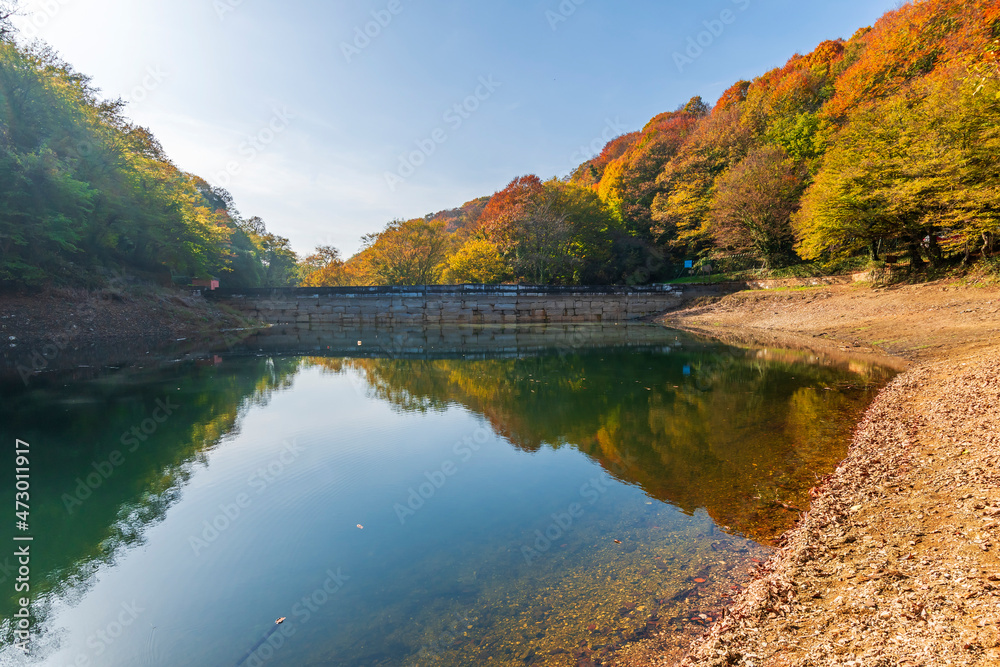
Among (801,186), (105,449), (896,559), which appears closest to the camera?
(896,559)

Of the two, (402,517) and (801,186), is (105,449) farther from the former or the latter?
(801,186)

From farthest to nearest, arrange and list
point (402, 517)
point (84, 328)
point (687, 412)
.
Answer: point (84, 328) → point (687, 412) → point (402, 517)

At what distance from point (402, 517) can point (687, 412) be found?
572 centimetres

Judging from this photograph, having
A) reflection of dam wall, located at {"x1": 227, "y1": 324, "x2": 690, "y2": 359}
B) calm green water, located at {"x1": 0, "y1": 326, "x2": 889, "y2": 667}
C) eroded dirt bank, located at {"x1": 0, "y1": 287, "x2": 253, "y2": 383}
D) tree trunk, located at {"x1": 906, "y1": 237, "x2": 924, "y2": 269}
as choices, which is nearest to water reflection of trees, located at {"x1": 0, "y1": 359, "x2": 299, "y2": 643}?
calm green water, located at {"x1": 0, "y1": 326, "x2": 889, "y2": 667}

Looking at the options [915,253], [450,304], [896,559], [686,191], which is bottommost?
[896,559]

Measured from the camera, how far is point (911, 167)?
17562 millimetres

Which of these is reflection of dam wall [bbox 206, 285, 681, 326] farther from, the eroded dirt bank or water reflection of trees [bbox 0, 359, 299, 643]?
water reflection of trees [bbox 0, 359, 299, 643]

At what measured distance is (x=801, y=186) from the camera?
30.7m

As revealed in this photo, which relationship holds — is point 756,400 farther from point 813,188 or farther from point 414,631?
point 813,188

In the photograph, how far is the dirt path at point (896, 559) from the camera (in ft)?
6.81

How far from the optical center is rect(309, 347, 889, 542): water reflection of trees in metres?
4.86

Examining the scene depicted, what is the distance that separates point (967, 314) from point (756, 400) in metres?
10.3

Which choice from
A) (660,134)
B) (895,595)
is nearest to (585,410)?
(895,595)

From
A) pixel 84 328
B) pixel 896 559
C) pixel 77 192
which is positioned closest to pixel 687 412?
pixel 896 559
